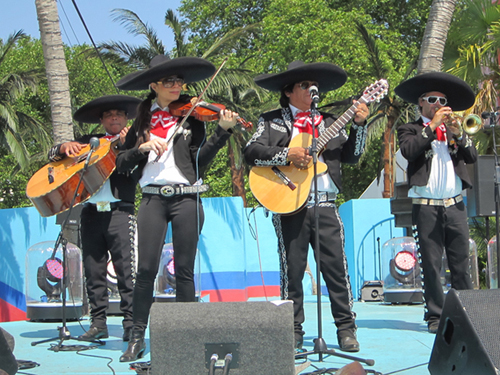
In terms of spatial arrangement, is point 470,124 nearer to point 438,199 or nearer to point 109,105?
point 438,199

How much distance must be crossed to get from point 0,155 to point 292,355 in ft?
84.7

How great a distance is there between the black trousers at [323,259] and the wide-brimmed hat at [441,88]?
4.59 feet

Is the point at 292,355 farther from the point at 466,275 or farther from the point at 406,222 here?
the point at 406,222

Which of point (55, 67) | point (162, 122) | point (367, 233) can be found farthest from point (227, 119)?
point (367, 233)

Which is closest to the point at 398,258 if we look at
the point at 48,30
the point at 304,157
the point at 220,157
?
the point at 304,157

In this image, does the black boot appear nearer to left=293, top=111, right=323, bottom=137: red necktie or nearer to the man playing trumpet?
left=293, top=111, right=323, bottom=137: red necktie

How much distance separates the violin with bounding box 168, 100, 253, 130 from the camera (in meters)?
4.30

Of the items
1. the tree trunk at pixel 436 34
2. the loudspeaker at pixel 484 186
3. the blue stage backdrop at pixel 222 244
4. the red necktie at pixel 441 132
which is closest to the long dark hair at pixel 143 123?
the red necktie at pixel 441 132

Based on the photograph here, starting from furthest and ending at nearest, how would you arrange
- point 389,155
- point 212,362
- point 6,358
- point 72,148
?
point 389,155 → point 72,148 → point 6,358 → point 212,362

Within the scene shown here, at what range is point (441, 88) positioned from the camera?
17.6 ft

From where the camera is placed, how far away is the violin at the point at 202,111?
4297mm

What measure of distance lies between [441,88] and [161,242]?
2.65 metres

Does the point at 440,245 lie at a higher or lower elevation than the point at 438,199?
lower

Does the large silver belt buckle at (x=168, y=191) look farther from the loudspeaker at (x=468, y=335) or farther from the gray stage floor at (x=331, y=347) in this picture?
the loudspeaker at (x=468, y=335)
